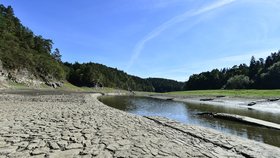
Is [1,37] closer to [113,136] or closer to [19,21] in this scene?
[19,21]

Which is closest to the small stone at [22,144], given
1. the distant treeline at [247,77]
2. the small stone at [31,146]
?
the small stone at [31,146]

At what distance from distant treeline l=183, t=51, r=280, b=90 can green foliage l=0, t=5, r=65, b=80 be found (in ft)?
321

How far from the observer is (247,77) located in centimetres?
13562

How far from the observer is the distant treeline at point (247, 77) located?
11881cm

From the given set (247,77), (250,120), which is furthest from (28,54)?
(247,77)

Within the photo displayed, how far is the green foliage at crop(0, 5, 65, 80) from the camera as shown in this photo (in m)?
77.5

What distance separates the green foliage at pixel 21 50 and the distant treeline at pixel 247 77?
3851 inches

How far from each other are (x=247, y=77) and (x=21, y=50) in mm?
115332

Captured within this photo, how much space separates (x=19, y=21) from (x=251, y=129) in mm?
132981

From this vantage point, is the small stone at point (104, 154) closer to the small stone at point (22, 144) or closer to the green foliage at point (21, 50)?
the small stone at point (22, 144)

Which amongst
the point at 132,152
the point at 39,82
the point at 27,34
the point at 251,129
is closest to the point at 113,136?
the point at 132,152

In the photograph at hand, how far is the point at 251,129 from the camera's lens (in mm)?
20328

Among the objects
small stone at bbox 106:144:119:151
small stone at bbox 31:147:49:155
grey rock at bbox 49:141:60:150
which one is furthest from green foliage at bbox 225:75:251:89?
small stone at bbox 31:147:49:155

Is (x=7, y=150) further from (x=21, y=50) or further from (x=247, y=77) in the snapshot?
(x=247, y=77)
